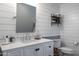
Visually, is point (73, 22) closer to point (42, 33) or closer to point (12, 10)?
point (42, 33)

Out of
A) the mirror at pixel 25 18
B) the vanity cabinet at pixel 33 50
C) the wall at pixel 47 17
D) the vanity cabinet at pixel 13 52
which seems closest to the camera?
the vanity cabinet at pixel 13 52

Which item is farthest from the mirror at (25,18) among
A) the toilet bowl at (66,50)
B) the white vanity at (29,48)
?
the toilet bowl at (66,50)

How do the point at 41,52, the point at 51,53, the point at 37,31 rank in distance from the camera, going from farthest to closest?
the point at 37,31 < the point at 51,53 < the point at 41,52

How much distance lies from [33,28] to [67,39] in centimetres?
65

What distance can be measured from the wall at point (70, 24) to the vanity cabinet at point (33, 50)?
0.32 m

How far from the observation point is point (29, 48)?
1.24 m

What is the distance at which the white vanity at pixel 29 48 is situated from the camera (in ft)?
3.26

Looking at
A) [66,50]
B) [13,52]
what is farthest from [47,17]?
[13,52]

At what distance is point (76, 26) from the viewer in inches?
65.0

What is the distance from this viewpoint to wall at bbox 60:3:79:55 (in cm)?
163

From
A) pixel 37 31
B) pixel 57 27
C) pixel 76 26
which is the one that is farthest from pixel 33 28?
pixel 76 26

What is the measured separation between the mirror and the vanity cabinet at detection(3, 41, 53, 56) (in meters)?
0.35

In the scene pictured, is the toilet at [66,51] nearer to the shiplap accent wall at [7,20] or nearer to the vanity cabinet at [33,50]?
the vanity cabinet at [33,50]

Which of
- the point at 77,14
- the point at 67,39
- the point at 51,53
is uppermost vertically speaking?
the point at 77,14
